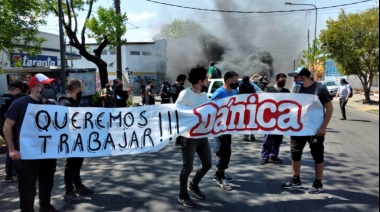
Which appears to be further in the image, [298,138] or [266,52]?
[266,52]

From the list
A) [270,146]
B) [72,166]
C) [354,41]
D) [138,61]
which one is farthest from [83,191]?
[138,61]

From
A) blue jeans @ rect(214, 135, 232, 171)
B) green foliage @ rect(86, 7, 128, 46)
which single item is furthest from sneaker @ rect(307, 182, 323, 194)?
green foliage @ rect(86, 7, 128, 46)

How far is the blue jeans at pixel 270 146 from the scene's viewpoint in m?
6.41

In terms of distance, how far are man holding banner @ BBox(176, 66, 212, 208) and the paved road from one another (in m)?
0.16

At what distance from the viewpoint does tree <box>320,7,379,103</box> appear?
20750 millimetres

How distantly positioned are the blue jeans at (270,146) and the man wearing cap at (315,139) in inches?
57.0

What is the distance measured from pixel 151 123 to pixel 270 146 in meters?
2.70

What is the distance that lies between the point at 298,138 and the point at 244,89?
9.02ft

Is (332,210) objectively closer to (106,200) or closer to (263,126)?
(263,126)

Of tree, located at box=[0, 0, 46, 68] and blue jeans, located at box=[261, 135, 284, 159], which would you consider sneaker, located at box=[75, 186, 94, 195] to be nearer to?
blue jeans, located at box=[261, 135, 284, 159]

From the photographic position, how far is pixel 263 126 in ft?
16.4

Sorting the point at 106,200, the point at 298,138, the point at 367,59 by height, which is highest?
the point at 367,59

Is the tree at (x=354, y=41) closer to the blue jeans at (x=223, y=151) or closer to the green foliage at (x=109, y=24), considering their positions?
the green foliage at (x=109, y=24)

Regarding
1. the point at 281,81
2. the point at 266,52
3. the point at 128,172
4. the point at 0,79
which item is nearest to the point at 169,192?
the point at 128,172
